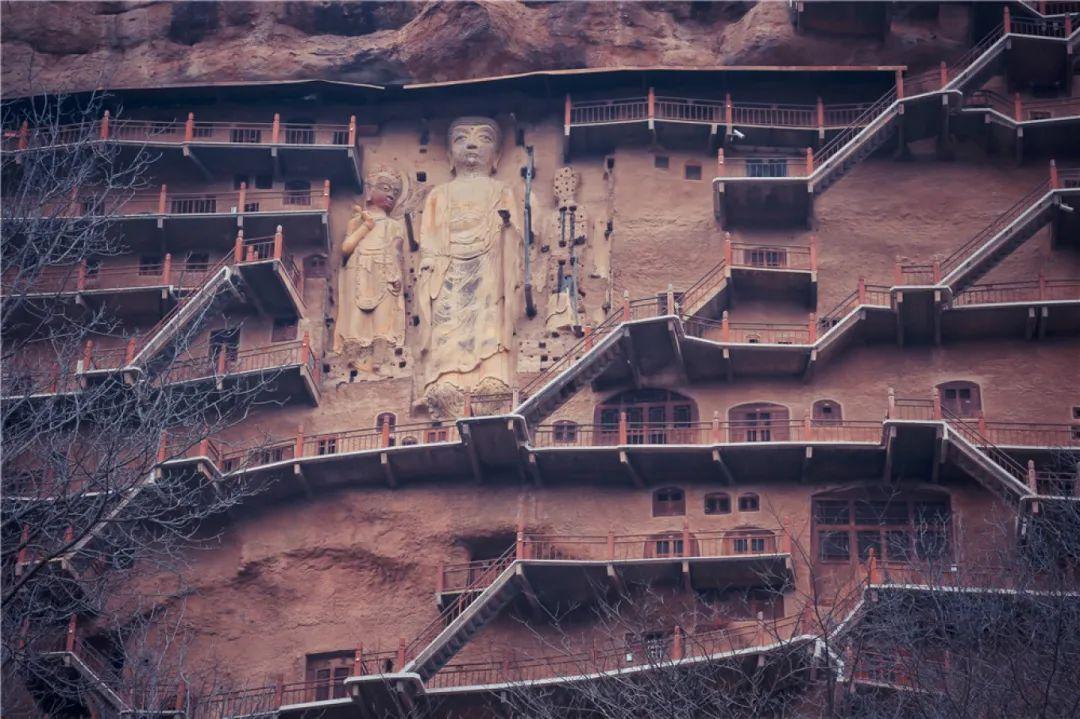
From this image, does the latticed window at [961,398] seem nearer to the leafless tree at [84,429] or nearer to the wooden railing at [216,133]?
the leafless tree at [84,429]

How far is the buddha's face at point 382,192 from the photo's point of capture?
146 ft

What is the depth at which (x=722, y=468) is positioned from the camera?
129ft

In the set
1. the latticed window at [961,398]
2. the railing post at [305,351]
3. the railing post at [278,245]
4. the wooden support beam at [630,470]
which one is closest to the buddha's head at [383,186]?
the railing post at [278,245]

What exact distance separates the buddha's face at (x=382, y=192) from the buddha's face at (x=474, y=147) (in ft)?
4.53

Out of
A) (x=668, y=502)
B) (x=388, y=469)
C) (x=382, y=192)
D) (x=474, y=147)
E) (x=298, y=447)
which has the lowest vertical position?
(x=668, y=502)

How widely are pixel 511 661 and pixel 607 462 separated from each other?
4577 millimetres

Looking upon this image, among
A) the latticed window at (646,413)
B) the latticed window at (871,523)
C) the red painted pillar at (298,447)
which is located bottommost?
the latticed window at (871,523)

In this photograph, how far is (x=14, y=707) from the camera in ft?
111

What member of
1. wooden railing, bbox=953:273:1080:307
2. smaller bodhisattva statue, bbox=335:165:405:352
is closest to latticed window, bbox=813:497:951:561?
wooden railing, bbox=953:273:1080:307

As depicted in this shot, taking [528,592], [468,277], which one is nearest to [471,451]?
[528,592]

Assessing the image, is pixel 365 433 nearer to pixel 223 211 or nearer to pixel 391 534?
pixel 391 534

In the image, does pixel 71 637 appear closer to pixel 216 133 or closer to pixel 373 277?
pixel 373 277

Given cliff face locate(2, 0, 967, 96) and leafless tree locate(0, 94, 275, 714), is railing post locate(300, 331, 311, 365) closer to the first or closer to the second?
leafless tree locate(0, 94, 275, 714)

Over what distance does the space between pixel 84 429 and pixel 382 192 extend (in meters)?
8.59
